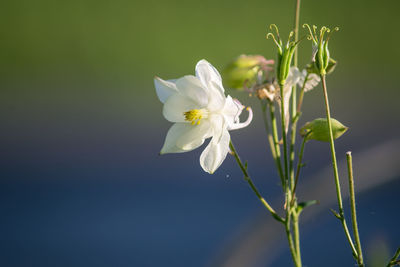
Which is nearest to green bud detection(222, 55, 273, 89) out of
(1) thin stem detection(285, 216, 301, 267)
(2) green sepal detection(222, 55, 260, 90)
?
(2) green sepal detection(222, 55, 260, 90)

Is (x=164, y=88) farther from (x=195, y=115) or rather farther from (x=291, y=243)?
(x=291, y=243)

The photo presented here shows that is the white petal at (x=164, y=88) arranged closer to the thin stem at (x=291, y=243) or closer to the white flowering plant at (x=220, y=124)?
the white flowering plant at (x=220, y=124)

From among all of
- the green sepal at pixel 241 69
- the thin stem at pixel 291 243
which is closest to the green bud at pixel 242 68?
the green sepal at pixel 241 69

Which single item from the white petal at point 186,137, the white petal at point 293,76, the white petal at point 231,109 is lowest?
the white petal at point 186,137

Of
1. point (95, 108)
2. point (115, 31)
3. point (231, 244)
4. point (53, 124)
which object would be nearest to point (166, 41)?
point (115, 31)

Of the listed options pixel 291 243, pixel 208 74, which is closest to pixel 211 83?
pixel 208 74

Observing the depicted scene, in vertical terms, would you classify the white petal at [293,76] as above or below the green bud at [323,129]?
above

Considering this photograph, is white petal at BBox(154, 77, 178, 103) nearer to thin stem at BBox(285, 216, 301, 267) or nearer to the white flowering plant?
the white flowering plant
